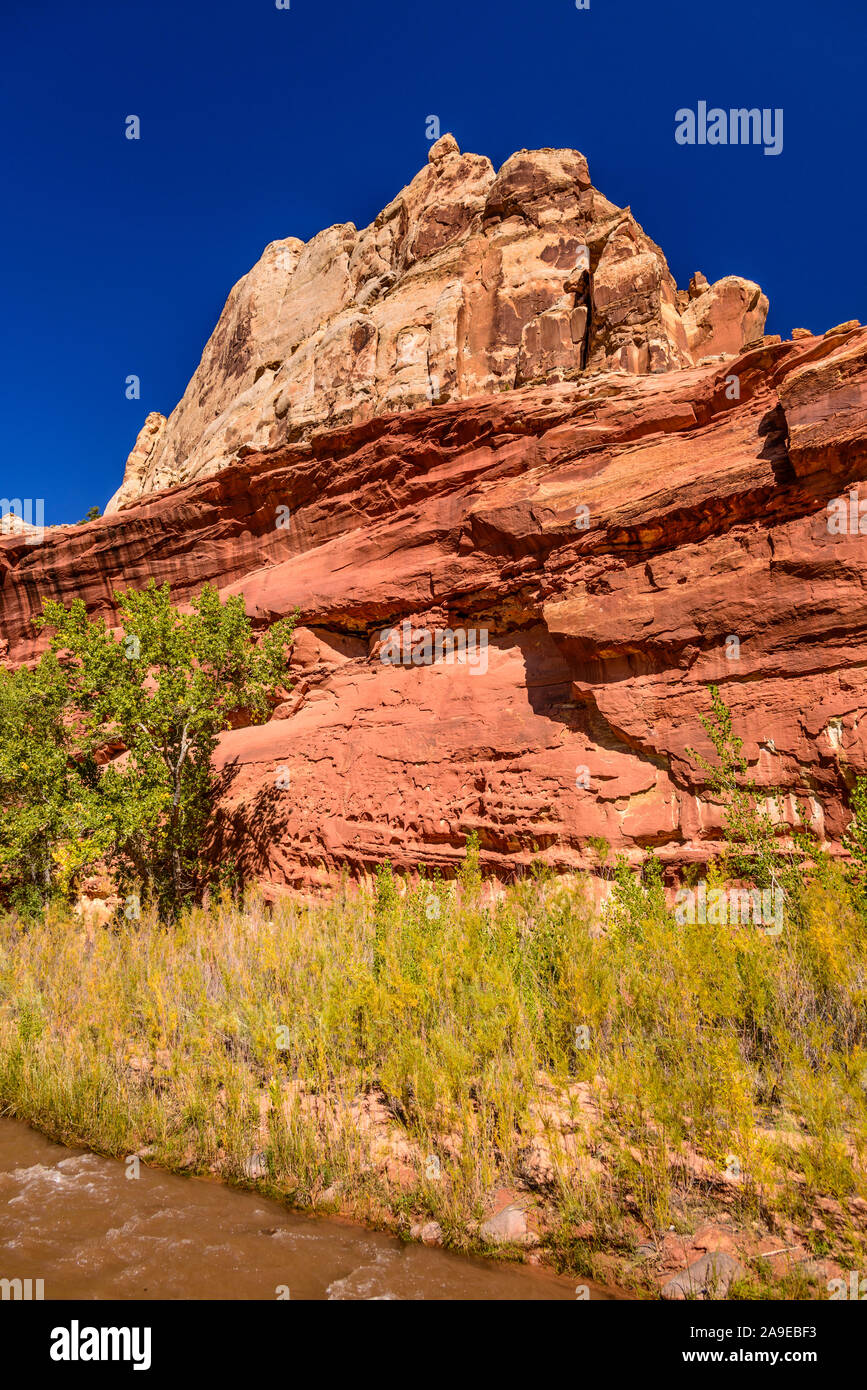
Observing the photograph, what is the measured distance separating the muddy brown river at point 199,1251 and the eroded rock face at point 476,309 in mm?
17087

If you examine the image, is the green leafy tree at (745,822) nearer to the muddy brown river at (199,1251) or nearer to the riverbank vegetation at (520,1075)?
the riverbank vegetation at (520,1075)

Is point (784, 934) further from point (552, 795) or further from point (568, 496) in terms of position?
point (568, 496)

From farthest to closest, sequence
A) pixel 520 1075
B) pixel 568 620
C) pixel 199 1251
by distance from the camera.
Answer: pixel 568 620, pixel 520 1075, pixel 199 1251

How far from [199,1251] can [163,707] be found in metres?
8.42

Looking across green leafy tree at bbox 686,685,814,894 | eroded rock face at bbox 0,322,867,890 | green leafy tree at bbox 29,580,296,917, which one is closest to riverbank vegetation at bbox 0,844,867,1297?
green leafy tree at bbox 686,685,814,894

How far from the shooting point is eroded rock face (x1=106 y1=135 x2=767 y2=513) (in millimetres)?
23406

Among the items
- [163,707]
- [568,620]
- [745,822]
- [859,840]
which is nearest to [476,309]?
[568,620]

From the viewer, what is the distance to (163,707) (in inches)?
445

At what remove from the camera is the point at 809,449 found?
9070 mm

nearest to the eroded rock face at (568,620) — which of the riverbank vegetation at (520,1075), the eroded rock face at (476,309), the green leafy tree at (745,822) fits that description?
the green leafy tree at (745,822)

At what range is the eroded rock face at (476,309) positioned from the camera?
23.4 m

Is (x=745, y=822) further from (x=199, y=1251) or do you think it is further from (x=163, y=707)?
(x=163, y=707)
